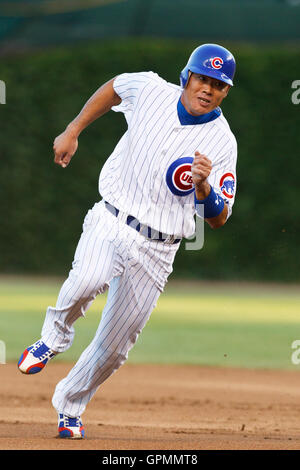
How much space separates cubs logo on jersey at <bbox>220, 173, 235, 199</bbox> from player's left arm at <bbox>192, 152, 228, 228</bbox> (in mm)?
86

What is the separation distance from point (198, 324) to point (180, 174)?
24.3 ft

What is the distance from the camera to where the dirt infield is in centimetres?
480

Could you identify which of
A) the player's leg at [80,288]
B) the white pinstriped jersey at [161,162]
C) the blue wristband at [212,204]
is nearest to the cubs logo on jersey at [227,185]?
the white pinstriped jersey at [161,162]

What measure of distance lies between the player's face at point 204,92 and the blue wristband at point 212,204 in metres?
0.51

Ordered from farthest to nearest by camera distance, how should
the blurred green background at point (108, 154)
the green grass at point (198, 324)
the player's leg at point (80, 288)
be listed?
1. the blurred green background at point (108, 154)
2. the green grass at point (198, 324)
3. the player's leg at point (80, 288)

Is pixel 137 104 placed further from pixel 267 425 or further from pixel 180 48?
pixel 180 48

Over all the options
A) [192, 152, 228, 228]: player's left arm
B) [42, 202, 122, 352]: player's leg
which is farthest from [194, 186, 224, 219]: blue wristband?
[42, 202, 122, 352]: player's leg

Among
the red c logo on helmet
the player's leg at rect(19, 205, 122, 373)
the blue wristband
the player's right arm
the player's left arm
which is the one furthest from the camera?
the player's right arm

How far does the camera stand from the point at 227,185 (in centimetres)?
452

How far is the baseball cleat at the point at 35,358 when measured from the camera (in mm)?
4445

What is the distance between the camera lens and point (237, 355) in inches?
391

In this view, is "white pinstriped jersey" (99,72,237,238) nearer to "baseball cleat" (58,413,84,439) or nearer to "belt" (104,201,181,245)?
"belt" (104,201,181,245)

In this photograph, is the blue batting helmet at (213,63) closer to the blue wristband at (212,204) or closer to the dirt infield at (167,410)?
the blue wristband at (212,204)

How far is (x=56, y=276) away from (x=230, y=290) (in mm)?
3015
